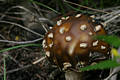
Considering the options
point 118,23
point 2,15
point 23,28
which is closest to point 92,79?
point 118,23

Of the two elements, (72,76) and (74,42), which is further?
(72,76)

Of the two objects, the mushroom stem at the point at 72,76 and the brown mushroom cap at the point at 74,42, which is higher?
the brown mushroom cap at the point at 74,42

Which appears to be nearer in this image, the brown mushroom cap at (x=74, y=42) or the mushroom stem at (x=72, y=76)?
the brown mushroom cap at (x=74, y=42)

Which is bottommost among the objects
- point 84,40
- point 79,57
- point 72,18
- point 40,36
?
point 40,36

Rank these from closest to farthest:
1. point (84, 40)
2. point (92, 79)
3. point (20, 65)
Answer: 1. point (84, 40)
2. point (92, 79)
3. point (20, 65)

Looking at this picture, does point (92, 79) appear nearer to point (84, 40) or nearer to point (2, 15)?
point (84, 40)

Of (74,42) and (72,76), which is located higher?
(74,42)

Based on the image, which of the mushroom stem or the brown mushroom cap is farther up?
the brown mushroom cap

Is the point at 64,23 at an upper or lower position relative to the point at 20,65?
upper
